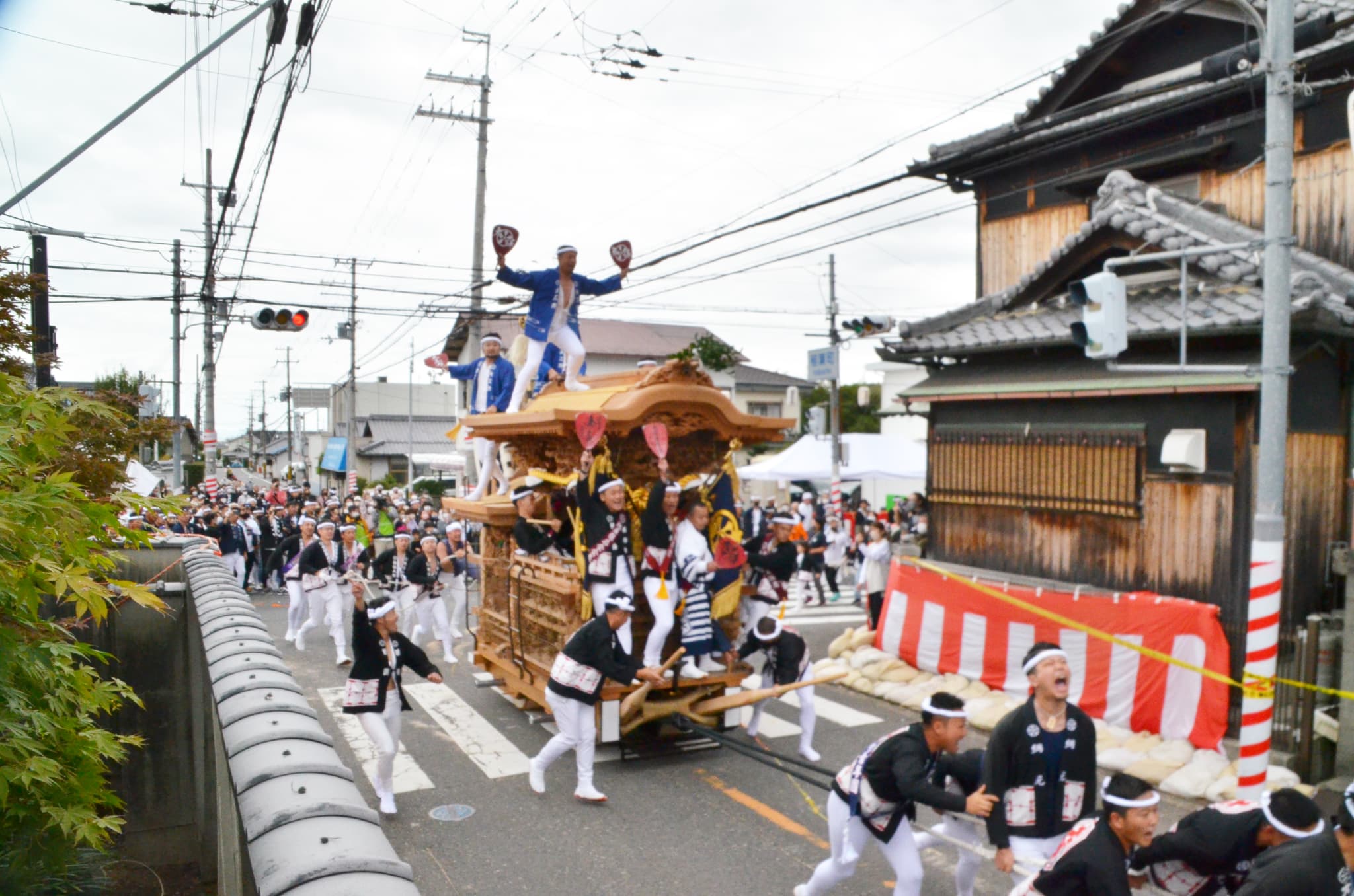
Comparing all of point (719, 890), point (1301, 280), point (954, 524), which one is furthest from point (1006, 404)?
point (719, 890)

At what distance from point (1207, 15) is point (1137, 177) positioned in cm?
222

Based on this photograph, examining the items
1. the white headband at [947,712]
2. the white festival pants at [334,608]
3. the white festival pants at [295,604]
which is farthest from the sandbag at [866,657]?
the white festival pants at [295,604]

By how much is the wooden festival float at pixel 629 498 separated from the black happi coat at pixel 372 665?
5.27 feet

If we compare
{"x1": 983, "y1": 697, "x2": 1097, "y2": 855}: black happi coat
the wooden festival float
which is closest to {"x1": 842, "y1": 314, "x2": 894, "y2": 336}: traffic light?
the wooden festival float

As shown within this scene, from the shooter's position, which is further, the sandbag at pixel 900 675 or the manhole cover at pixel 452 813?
the sandbag at pixel 900 675

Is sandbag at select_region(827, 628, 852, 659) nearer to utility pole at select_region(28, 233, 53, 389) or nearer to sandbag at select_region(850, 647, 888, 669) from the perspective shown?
sandbag at select_region(850, 647, 888, 669)

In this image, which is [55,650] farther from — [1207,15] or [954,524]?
[1207,15]

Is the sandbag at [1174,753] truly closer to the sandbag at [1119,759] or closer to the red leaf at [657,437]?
the sandbag at [1119,759]

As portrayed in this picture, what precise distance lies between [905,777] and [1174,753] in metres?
4.96

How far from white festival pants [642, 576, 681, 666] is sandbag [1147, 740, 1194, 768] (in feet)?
15.3

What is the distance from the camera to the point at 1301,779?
8023 mm

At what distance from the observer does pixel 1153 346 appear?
9.62 m

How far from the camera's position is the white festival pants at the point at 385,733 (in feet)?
24.4

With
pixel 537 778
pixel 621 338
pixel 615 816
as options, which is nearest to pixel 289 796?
pixel 615 816
